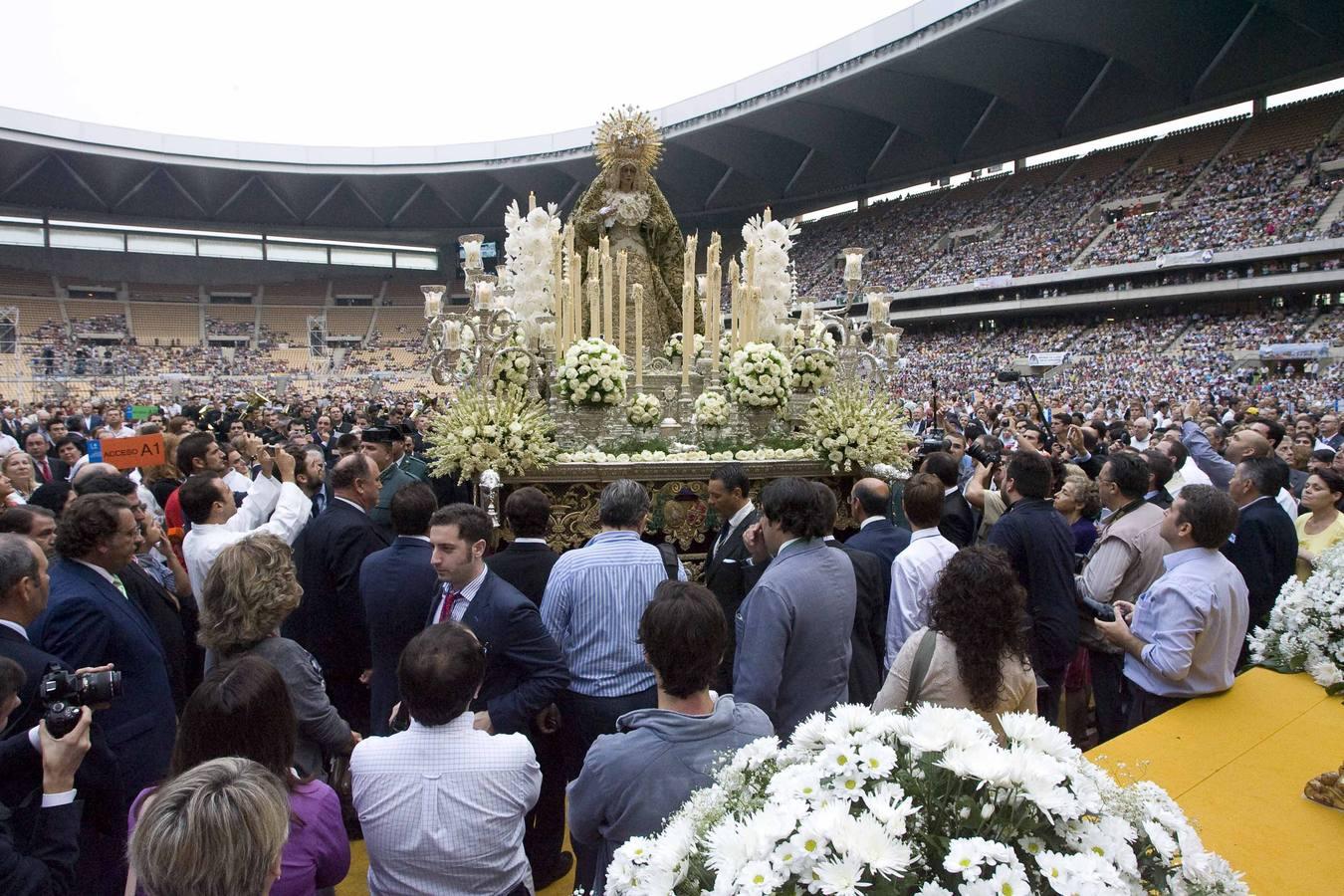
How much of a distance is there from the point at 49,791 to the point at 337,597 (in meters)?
2.21

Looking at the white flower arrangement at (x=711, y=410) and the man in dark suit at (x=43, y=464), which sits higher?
the white flower arrangement at (x=711, y=410)

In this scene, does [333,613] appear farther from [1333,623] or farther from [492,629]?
[1333,623]

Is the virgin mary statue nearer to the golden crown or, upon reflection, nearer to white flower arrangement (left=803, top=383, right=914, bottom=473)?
the golden crown

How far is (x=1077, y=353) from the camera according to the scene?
32.4 meters

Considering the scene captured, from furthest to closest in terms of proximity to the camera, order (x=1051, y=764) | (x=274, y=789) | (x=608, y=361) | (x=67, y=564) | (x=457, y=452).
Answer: (x=608, y=361), (x=457, y=452), (x=67, y=564), (x=274, y=789), (x=1051, y=764)

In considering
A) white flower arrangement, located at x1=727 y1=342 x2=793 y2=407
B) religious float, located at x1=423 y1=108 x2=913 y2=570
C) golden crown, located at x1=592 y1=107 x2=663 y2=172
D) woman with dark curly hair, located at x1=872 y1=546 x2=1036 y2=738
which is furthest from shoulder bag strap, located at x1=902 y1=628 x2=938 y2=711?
golden crown, located at x1=592 y1=107 x2=663 y2=172

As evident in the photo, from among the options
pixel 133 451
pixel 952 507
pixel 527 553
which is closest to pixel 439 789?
pixel 527 553

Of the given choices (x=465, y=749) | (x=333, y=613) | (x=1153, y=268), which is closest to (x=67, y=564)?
(x=333, y=613)

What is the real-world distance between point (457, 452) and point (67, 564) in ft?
10.7

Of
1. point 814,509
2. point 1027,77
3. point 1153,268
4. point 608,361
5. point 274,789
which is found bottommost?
point 274,789

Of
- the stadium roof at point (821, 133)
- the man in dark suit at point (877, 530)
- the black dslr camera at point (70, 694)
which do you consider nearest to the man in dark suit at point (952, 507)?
the man in dark suit at point (877, 530)

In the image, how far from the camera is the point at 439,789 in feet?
7.80

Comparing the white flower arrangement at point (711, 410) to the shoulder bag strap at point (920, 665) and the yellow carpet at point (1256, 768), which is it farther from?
the shoulder bag strap at point (920, 665)

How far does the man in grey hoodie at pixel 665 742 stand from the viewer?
7.38 feet
